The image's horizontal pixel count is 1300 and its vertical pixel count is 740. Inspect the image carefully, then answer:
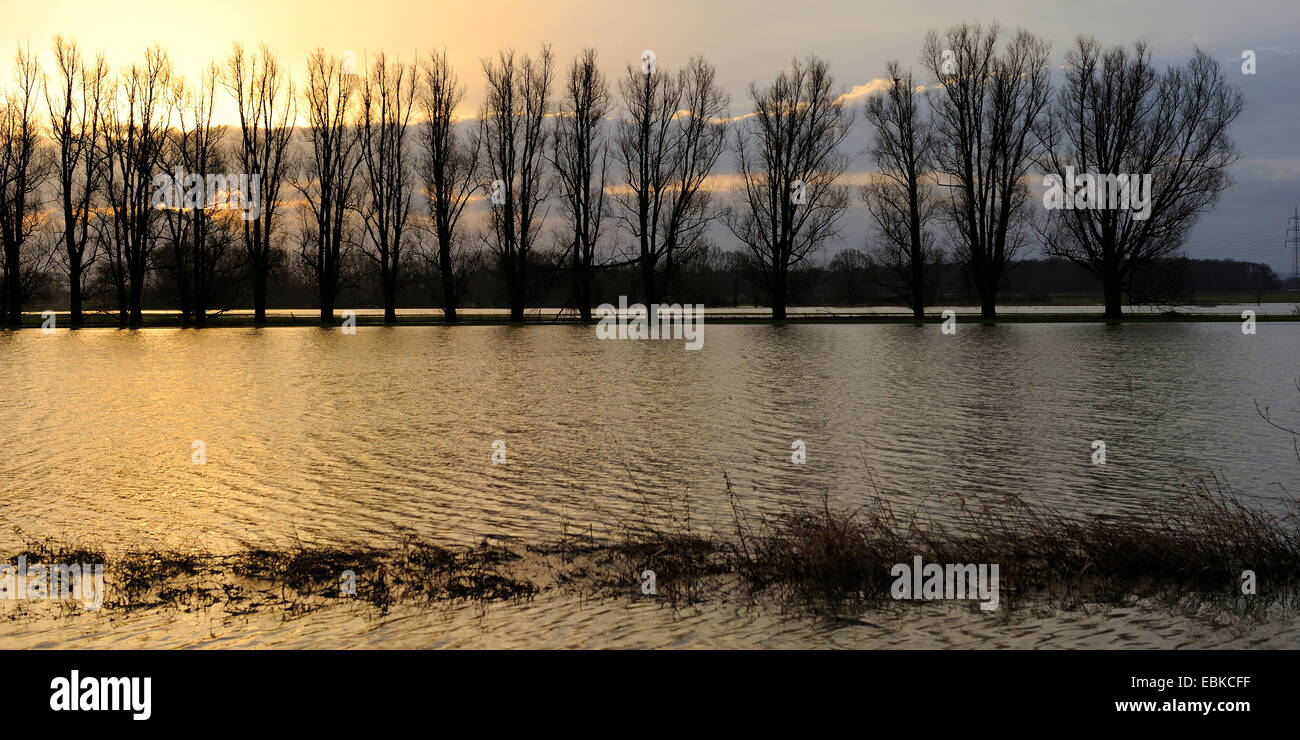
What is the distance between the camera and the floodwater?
7.59 meters

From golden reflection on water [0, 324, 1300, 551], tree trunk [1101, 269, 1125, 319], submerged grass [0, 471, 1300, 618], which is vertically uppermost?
tree trunk [1101, 269, 1125, 319]

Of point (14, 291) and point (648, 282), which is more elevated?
point (648, 282)

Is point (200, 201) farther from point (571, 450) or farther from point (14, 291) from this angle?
point (571, 450)

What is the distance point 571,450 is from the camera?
15.6 meters

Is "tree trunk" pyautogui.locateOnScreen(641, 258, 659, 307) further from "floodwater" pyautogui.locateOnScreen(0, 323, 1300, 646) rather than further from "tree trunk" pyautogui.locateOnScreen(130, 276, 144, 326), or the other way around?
"tree trunk" pyautogui.locateOnScreen(130, 276, 144, 326)

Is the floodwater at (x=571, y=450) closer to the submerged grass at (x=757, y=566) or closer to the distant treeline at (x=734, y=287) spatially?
the submerged grass at (x=757, y=566)

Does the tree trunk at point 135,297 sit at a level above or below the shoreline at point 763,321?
above

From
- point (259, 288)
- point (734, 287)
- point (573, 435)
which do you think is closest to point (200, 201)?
point (259, 288)

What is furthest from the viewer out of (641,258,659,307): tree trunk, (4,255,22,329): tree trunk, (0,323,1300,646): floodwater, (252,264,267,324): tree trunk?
(641,258,659,307): tree trunk

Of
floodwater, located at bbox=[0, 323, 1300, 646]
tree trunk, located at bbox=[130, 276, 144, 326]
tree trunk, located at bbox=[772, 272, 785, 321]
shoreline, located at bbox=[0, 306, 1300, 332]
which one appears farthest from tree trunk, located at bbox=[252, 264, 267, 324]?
tree trunk, located at bbox=[772, 272, 785, 321]

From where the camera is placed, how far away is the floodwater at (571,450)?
7594mm

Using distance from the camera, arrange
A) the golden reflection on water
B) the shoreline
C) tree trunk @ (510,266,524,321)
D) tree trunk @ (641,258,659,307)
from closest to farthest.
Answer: the golden reflection on water, the shoreline, tree trunk @ (641,258,659,307), tree trunk @ (510,266,524,321)

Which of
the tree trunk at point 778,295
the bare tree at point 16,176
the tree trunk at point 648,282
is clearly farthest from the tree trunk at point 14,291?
the tree trunk at point 778,295
